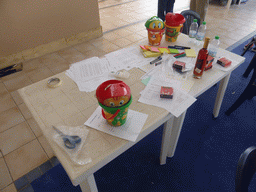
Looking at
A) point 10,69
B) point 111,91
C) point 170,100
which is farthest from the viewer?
point 10,69

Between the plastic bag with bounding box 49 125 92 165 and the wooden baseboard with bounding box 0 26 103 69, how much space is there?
2231 millimetres

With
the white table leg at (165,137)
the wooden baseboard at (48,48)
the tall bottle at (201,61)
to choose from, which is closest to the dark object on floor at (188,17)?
the tall bottle at (201,61)

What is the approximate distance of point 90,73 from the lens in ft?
3.97

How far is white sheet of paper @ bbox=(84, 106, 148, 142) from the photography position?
2.68 feet

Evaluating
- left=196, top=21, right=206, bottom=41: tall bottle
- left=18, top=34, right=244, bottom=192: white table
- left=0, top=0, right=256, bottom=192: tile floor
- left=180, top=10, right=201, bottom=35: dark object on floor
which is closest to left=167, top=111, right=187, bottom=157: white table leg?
left=18, top=34, right=244, bottom=192: white table

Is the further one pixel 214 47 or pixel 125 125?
pixel 214 47

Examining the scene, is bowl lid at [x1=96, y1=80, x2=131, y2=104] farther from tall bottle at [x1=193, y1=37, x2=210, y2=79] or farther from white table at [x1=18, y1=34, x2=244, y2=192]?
tall bottle at [x1=193, y1=37, x2=210, y2=79]

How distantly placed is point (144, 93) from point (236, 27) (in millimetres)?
3554

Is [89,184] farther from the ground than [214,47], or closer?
closer

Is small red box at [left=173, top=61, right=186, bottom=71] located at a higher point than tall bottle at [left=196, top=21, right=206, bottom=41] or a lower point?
lower

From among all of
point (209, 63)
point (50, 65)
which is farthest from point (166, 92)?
point (50, 65)

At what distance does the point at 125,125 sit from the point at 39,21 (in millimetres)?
2386

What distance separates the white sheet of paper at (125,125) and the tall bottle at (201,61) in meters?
0.47

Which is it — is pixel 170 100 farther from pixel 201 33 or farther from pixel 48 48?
pixel 48 48
